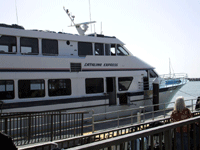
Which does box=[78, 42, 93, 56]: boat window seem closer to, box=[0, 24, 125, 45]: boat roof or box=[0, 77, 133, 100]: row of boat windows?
box=[0, 24, 125, 45]: boat roof

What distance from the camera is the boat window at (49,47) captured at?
10.7 meters

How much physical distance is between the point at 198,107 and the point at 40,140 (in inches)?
338

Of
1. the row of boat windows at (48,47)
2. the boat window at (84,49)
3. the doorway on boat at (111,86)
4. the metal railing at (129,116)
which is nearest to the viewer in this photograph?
the metal railing at (129,116)

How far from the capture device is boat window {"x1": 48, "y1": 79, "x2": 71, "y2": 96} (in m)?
10.5

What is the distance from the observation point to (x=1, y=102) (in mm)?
9195

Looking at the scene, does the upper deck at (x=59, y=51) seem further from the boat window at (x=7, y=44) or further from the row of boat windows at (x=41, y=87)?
the row of boat windows at (x=41, y=87)

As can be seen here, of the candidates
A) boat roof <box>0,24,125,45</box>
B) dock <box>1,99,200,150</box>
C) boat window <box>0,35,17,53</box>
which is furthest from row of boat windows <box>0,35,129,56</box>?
dock <box>1,99,200,150</box>

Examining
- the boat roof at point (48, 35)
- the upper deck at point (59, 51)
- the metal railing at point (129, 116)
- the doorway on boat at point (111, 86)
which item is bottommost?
the metal railing at point (129, 116)

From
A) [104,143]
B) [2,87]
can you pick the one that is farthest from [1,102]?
[104,143]

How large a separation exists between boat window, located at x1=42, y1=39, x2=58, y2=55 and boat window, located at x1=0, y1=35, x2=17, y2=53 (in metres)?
1.32

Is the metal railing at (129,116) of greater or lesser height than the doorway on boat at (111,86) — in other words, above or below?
below

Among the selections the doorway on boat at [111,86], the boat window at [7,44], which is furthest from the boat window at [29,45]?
the doorway on boat at [111,86]

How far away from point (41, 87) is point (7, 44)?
239 centimetres

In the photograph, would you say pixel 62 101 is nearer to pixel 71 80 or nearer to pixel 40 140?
pixel 71 80
